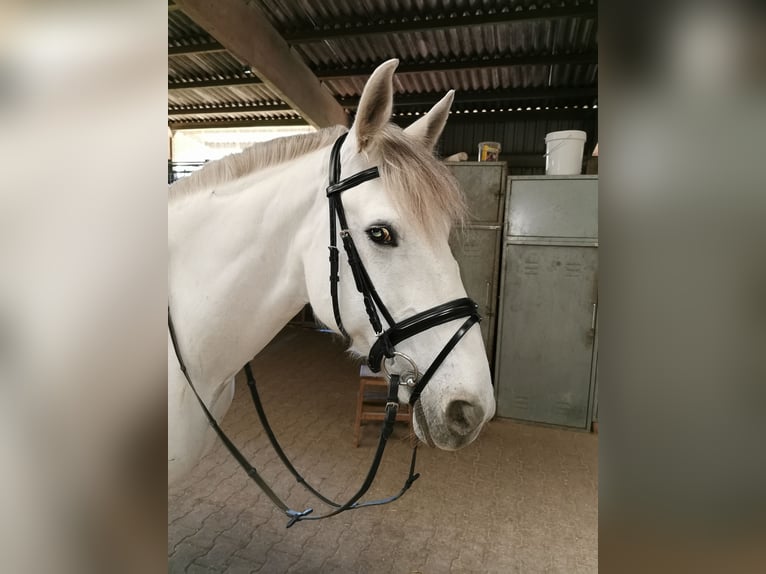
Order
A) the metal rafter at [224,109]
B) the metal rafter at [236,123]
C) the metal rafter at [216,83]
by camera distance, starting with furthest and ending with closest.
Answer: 1. the metal rafter at [236,123]
2. the metal rafter at [224,109]
3. the metal rafter at [216,83]

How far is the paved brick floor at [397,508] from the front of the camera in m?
2.00

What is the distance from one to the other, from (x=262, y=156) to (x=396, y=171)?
421 mm

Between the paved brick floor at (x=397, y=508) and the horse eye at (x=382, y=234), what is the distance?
1.80 metres

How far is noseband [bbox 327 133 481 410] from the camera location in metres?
0.93

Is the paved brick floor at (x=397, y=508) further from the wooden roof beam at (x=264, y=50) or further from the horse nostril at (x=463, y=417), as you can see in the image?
the wooden roof beam at (x=264, y=50)

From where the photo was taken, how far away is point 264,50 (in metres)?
3.04

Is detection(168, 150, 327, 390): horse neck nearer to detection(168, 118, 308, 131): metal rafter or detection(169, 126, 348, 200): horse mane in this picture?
detection(169, 126, 348, 200): horse mane

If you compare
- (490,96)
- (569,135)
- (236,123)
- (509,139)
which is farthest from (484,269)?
(236,123)

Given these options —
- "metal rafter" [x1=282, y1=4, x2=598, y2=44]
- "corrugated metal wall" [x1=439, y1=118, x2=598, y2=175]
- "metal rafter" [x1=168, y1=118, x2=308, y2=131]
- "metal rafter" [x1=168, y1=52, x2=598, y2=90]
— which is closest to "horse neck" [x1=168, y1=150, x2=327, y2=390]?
"metal rafter" [x1=282, y1=4, x2=598, y2=44]

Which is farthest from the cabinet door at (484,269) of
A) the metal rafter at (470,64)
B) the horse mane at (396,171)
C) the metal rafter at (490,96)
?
the horse mane at (396,171)

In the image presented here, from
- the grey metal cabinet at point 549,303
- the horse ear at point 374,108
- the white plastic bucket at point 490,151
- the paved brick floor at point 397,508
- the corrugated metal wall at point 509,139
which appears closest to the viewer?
the horse ear at point 374,108
